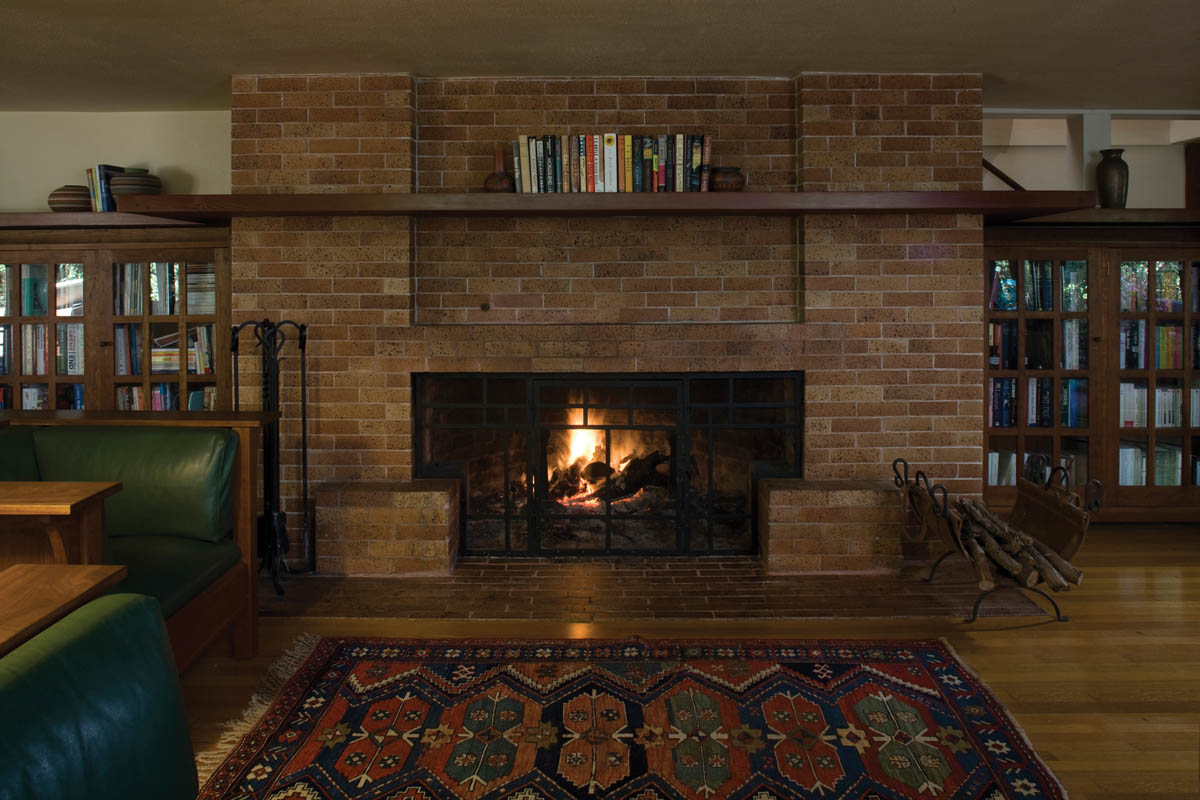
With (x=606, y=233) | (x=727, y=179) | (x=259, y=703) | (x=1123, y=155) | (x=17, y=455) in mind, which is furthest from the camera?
(x=1123, y=155)

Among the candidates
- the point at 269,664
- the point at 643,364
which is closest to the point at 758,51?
the point at 643,364

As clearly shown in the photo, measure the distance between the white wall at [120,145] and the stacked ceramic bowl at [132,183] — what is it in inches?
10.2

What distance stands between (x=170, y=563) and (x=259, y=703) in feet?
1.59

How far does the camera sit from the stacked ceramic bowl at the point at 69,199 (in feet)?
13.5

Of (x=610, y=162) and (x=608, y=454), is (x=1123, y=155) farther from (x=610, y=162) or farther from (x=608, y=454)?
(x=608, y=454)

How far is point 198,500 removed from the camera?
8.66 ft

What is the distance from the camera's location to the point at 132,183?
4.06m

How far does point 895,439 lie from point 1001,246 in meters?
1.37

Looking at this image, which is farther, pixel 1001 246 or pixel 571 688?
pixel 1001 246

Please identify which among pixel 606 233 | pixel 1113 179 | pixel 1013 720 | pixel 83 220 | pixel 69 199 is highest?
pixel 1113 179

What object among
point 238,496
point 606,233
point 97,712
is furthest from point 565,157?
point 97,712

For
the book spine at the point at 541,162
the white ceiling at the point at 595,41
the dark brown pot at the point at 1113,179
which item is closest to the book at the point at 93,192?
the white ceiling at the point at 595,41

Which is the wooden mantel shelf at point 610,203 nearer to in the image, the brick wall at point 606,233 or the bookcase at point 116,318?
the brick wall at point 606,233

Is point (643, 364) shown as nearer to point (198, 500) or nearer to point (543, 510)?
point (543, 510)
